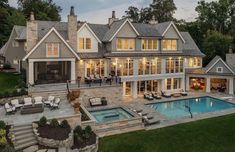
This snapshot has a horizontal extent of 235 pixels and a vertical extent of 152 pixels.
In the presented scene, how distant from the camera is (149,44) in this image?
31453 millimetres

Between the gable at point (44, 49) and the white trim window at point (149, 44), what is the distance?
1043 cm

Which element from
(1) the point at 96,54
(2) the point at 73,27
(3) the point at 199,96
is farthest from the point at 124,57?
(3) the point at 199,96

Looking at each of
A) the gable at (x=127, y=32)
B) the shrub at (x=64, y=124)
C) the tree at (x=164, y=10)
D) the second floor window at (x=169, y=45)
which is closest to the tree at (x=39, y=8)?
the tree at (x=164, y=10)

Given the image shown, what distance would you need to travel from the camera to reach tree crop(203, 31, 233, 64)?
4362cm

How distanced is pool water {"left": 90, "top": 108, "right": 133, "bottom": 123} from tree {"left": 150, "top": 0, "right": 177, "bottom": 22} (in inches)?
1876

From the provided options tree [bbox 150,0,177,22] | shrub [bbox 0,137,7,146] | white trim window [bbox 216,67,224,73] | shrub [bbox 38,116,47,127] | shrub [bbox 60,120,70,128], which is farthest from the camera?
tree [bbox 150,0,177,22]

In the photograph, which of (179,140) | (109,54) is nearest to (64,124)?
(179,140)

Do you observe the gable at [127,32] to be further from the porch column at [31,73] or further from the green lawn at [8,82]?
the green lawn at [8,82]

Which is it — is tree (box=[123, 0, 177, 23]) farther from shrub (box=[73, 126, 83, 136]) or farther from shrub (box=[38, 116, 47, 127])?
shrub (box=[38, 116, 47, 127])

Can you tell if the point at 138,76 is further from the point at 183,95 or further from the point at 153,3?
the point at 153,3

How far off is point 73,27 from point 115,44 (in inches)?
228

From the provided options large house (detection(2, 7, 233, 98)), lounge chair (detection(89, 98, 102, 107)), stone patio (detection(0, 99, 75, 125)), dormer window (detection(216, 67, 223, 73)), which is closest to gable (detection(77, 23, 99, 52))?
large house (detection(2, 7, 233, 98))

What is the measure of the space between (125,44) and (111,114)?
36.3 feet

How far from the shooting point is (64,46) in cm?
2623
